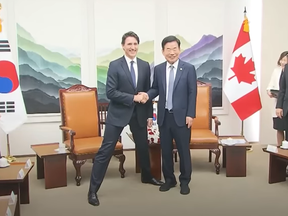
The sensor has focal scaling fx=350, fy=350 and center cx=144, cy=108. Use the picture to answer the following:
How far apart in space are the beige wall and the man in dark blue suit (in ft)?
9.00

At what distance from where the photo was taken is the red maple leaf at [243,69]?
5.06m

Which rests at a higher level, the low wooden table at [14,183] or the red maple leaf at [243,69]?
the red maple leaf at [243,69]

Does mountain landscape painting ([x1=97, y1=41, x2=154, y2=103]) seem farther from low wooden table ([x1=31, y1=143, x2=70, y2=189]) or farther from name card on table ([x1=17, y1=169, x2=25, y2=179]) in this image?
name card on table ([x1=17, y1=169, x2=25, y2=179])

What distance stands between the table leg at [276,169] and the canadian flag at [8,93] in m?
2.93

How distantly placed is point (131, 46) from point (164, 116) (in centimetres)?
72

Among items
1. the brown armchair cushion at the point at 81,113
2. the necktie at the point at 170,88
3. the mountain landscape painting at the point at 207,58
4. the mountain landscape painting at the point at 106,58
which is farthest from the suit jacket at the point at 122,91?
the mountain landscape painting at the point at 207,58

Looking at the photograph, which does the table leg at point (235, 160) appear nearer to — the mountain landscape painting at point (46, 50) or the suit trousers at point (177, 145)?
the suit trousers at point (177, 145)

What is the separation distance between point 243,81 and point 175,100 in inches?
87.4

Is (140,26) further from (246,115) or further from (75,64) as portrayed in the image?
(246,115)

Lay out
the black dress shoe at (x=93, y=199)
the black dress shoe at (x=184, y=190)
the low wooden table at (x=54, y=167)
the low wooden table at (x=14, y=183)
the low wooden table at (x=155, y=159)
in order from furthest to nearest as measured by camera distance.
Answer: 1. the low wooden table at (x=155, y=159)
2. the low wooden table at (x=54, y=167)
3. the black dress shoe at (x=184, y=190)
4. the black dress shoe at (x=93, y=199)
5. the low wooden table at (x=14, y=183)

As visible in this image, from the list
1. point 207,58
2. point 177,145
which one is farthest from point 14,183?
point 207,58

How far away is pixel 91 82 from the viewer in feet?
17.2

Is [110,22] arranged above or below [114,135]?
above

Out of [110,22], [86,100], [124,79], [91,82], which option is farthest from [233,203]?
[110,22]
